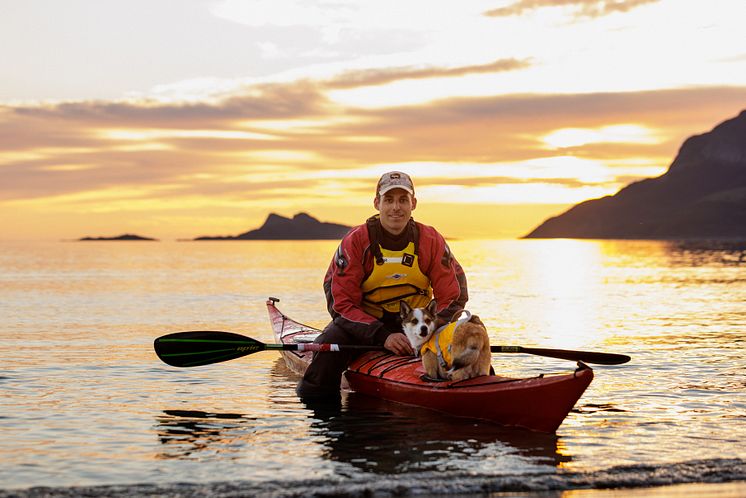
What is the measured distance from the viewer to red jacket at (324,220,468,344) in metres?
10.4

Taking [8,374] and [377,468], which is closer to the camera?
[377,468]

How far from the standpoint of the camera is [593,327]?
21828 millimetres

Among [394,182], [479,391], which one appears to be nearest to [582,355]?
[479,391]

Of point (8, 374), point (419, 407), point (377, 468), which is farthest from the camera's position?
point (8, 374)

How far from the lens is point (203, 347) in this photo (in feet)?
37.0

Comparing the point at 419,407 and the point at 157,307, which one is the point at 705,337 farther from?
the point at 157,307

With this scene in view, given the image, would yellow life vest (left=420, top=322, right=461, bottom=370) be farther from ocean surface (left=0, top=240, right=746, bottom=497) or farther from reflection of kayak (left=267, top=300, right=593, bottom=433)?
ocean surface (left=0, top=240, right=746, bottom=497)

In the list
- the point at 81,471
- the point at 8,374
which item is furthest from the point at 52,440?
the point at 8,374

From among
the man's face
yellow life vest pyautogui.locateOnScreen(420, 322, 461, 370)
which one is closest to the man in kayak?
the man's face

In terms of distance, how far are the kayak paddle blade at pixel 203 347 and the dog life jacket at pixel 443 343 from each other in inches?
109

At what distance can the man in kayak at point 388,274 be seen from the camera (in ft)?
33.7

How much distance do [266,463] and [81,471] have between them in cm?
156

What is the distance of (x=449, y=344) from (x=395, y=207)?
1.89 metres

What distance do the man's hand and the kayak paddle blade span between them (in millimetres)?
1887
